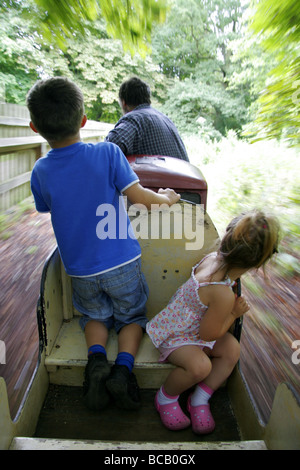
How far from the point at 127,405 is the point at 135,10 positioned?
68.6 inches

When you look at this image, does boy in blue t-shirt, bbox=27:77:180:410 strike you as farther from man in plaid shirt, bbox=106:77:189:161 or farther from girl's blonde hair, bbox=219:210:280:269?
man in plaid shirt, bbox=106:77:189:161

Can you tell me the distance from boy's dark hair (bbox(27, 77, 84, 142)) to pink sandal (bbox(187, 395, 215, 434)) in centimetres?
147

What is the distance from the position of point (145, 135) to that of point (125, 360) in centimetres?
179

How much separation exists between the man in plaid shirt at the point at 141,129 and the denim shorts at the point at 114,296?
1195mm

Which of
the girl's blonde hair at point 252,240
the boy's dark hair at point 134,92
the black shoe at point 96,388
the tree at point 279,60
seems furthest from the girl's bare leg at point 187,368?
the boy's dark hair at point 134,92

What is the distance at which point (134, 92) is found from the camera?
116 inches

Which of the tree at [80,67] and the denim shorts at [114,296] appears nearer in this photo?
the denim shorts at [114,296]

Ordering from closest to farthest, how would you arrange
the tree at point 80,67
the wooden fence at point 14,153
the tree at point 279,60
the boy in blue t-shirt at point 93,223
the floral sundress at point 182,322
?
the tree at point 279,60 → the boy in blue t-shirt at point 93,223 → the floral sundress at point 182,322 → the wooden fence at point 14,153 → the tree at point 80,67

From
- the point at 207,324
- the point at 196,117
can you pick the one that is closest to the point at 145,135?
the point at 207,324

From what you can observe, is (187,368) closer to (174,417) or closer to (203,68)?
(174,417)

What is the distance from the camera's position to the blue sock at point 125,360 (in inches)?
68.1

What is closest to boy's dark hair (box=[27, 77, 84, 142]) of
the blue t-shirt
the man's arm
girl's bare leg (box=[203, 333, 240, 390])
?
the blue t-shirt

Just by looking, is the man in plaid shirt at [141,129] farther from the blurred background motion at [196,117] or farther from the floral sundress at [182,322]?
the floral sundress at [182,322]

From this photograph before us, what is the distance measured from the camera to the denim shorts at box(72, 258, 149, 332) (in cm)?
182
